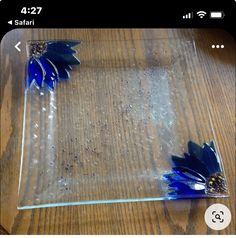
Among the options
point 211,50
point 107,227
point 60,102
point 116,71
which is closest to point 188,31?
point 211,50

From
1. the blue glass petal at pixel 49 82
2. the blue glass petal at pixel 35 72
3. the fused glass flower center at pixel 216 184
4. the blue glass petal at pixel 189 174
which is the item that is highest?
the blue glass petal at pixel 35 72

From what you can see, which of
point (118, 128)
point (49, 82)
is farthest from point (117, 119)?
point (49, 82)

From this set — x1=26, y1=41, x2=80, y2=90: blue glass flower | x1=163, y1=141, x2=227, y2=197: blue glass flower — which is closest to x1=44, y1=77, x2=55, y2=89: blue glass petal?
x1=26, y1=41, x2=80, y2=90: blue glass flower

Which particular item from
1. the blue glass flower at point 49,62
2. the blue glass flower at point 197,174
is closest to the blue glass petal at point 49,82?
the blue glass flower at point 49,62

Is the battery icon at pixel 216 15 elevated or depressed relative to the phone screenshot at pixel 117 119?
elevated

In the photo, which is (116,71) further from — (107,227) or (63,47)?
(107,227)

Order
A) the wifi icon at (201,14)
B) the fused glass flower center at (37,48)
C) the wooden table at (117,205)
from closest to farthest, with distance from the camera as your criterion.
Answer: the wooden table at (117,205), the wifi icon at (201,14), the fused glass flower center at (37,48)

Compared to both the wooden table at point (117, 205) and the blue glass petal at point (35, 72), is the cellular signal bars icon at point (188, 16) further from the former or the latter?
the blue glass petal at point (35, 72)

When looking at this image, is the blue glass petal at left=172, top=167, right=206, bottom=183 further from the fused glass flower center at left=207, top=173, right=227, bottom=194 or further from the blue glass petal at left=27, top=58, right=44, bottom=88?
the blue glass petal at left=27, top=58, right=44, bottom=88
